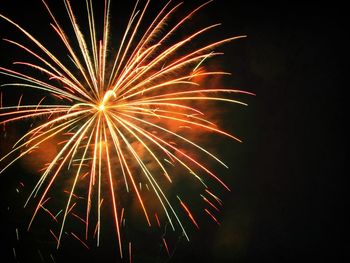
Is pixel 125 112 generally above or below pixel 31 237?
above

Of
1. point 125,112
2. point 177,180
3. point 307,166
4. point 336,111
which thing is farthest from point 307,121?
point 125,112

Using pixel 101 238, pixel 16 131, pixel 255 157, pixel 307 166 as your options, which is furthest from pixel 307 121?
pixel 101 238

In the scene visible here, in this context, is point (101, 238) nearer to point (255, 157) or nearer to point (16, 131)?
point (16, 131)

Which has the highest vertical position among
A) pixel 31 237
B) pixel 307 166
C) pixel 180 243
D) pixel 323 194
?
pixel 307 166

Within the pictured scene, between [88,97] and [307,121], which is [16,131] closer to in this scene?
[88,97]

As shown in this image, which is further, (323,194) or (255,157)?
(255,157)

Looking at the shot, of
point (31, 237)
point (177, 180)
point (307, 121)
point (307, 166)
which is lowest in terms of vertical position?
point (31, 237)

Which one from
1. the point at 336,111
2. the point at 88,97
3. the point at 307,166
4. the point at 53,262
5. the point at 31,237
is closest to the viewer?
the point at 88,97

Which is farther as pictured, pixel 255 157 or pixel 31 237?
pixel 31 237

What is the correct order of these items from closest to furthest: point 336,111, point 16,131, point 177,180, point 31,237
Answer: point 336,111
point 16,131
point 177,180
point 31,237
